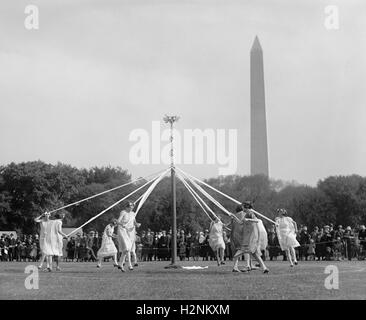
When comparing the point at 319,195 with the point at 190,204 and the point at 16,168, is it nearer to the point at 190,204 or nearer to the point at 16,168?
the point at 190,204

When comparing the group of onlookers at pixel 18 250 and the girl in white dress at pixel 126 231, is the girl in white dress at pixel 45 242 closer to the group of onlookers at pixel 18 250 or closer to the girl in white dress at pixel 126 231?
the girl in white dress at pixel 126 231

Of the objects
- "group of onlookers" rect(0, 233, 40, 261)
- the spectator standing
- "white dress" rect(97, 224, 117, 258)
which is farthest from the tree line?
"white dress" rect(97, 224, 117, 258)

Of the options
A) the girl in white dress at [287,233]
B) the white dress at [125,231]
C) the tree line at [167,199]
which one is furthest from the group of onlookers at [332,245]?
the tree line at [167,199]

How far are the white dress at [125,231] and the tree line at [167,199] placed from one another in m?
42.0

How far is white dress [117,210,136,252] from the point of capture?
2125cm

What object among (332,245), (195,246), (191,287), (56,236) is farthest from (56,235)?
(195,246)

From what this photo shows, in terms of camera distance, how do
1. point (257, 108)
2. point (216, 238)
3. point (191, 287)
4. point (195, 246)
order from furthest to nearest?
point (257, 108)
point (195, 246)
point (216, 238)
point (191, 287)

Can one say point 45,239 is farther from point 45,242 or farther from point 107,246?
point 107,246

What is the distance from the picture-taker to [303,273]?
18.7 metres

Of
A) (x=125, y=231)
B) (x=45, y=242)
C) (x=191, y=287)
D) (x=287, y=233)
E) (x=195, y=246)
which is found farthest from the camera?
(x=195, y=246)

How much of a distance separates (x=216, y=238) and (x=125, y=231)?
18.1 ft

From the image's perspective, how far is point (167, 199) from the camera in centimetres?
6506
